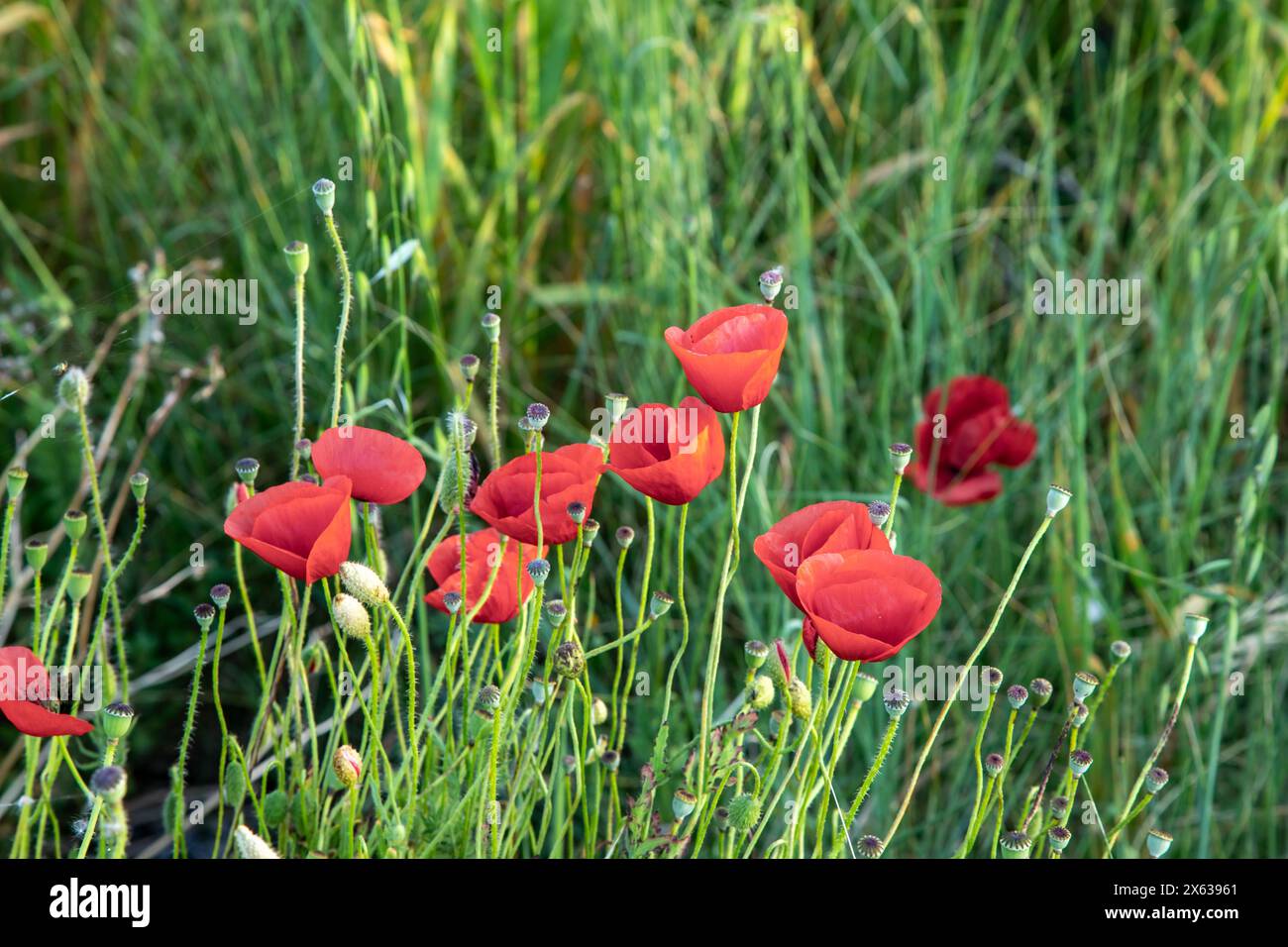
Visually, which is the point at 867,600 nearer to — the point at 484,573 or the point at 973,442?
the point at 484,573

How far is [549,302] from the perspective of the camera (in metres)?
1.49

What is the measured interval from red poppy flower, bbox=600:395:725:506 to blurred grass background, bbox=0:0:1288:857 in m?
0.40

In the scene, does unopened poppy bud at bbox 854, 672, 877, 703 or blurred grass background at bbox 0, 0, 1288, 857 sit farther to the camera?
blurred grass background at bbox 0, 0, 1288, 857

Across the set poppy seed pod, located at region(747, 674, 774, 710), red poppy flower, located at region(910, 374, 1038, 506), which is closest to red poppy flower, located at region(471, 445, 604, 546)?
poppy seed pod, located at region(747, 674, 774, 710)

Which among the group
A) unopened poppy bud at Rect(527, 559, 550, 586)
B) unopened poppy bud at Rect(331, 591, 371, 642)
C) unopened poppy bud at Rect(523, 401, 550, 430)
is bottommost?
unopened poppy bud at Rect(331, 591, 371, 642)

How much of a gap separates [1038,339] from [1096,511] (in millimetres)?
239

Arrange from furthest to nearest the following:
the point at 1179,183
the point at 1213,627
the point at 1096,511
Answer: the point at 1179,183 → the point at 1096,511 → the point at 1213,627

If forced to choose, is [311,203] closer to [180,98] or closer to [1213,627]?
[180,98]

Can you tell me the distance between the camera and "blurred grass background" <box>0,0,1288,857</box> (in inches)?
49.1

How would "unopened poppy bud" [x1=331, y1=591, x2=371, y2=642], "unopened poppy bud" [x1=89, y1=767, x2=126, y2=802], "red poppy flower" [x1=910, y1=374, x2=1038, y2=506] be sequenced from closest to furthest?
"unopened poppy bud" [x1=89, y1=767, x2=126, y2=802] < "unopened poppy bud" [x1=331, y1=591, x2=371, y2=642] < "red poppy flower" [x1=910, y1=374, x2=1038, y2=506]

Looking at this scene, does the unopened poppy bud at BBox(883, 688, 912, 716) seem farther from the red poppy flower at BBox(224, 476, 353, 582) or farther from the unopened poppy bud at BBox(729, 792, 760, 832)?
the red poppy flower at BBox(224, 476, 353, 582)
